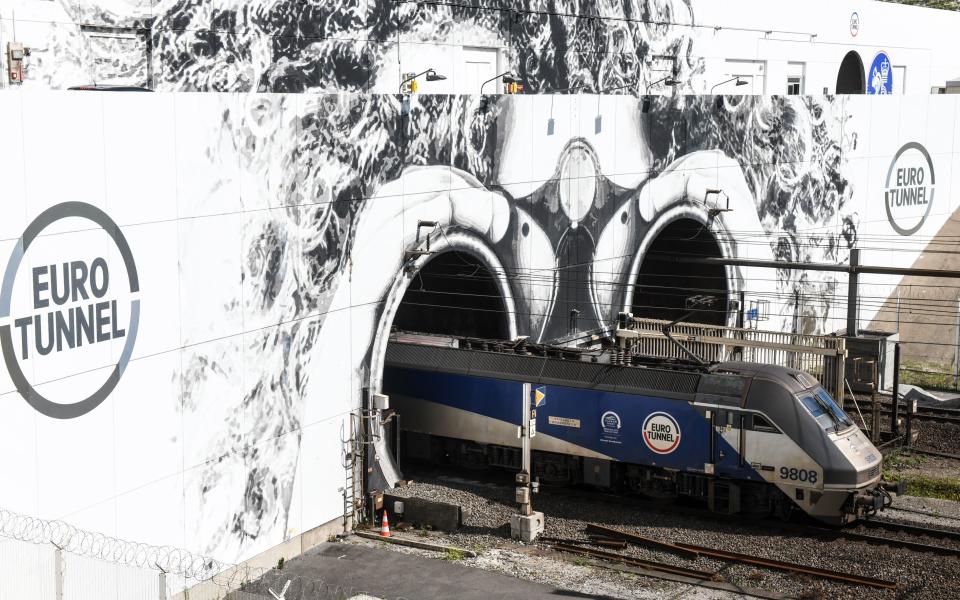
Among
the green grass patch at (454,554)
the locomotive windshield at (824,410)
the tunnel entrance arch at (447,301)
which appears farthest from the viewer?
the tunnel entrance arch at (447,301)

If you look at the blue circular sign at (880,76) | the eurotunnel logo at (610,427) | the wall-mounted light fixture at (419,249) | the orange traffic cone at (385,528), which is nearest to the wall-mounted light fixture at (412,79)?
the wall-mounted light fixture at (419,249)

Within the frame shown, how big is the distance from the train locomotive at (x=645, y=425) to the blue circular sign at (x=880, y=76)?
36.9m

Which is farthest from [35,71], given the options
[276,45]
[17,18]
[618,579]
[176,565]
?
[618,579]

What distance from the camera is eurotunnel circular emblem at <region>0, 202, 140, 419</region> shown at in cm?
1597

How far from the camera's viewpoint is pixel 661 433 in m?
23.9

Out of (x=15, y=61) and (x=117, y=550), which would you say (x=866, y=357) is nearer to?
(x=117, y=550)

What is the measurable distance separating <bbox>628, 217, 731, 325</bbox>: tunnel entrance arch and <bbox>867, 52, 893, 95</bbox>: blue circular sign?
75.3 feet

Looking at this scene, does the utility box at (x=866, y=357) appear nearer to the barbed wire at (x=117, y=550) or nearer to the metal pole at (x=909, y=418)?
the metal pole at (x=909, y=418)

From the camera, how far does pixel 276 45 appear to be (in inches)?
1120

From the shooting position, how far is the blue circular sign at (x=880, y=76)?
185ft

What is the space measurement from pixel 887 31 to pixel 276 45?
39.5 metres

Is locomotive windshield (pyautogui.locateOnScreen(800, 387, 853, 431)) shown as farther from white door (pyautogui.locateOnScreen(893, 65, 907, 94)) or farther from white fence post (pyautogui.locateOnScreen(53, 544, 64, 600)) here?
white door (pyautogui.locateOnScreen(893, 65, 907, 94))

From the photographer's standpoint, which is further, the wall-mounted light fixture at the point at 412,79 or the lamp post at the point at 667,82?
the lamp post at the point at 667,82

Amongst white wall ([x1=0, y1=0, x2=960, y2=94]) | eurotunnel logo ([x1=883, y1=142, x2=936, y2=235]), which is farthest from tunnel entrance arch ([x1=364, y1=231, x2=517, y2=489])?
eurotunnel logo ([x1=883, y1=142, x2=936, y2=235])
